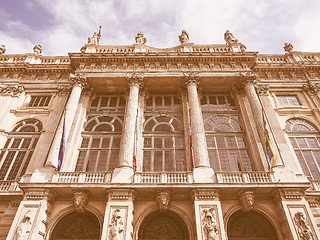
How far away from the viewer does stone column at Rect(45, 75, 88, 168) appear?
16078 mm

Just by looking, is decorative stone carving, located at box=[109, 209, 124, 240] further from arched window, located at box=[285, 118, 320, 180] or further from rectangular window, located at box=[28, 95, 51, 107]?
arched window, located at box=[285, 118, 320, 180]

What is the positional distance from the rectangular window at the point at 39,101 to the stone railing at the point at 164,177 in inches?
499

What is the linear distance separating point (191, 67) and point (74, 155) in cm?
1302

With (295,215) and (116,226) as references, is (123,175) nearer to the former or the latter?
(116,226)

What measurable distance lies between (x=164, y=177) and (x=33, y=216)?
26.2 ft

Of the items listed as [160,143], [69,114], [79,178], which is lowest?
[79,178]

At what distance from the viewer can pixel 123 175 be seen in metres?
14.9

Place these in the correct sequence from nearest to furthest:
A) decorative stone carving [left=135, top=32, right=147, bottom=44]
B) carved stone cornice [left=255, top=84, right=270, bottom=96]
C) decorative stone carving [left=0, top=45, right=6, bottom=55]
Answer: carved stone cornice [left=255, top=84, right=270, bottom=96] < decorative stone carving [left=135, top=32, right=147, bottom=44] < decorative stone carving [left=0, top=45, right=6, bottom=55]

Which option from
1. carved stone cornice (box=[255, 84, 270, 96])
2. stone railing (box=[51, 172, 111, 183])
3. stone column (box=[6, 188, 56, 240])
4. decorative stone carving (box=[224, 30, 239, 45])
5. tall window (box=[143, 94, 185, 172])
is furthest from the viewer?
decorative stone carving (box=[224, 30, 239, 45])

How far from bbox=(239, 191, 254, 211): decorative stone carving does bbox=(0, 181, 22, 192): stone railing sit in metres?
14.8

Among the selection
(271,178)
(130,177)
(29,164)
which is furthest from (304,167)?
(29,164)

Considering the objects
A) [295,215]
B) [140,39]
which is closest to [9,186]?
[140,39]

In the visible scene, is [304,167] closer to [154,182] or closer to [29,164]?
[154,182]

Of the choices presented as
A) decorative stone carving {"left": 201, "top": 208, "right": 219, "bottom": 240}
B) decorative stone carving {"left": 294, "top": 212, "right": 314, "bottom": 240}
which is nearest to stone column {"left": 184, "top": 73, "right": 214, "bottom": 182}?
decorative stone carving {"left": 201, "top": 208, "right": 219, "bottom": 240}
